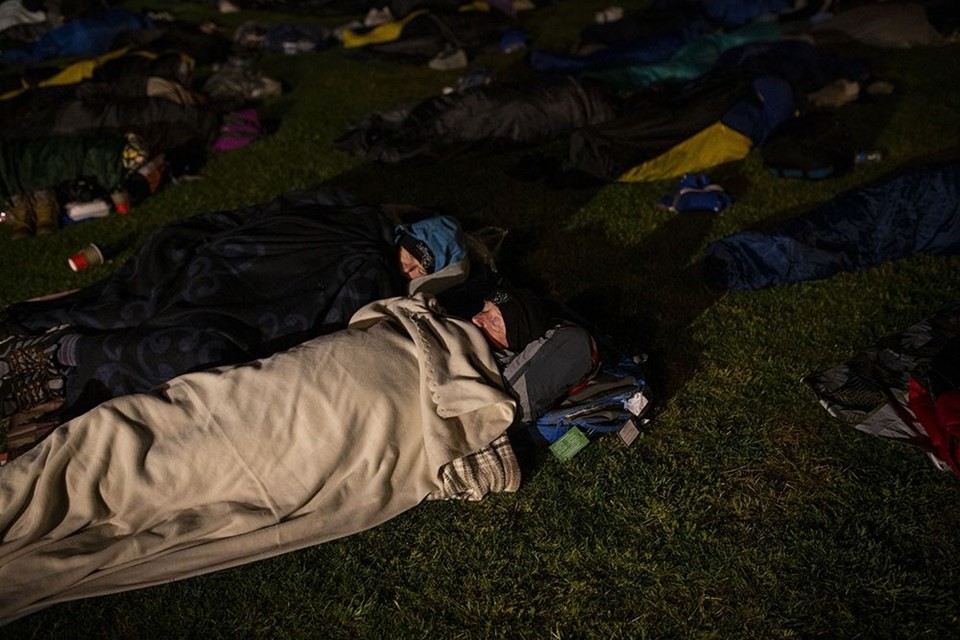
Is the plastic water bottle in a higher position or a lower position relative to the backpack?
lower

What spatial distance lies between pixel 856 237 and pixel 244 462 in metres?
4.45

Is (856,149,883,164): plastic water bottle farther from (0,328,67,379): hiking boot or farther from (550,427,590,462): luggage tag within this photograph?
(0,328,67,379): hiking boot

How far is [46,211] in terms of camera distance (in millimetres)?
5898

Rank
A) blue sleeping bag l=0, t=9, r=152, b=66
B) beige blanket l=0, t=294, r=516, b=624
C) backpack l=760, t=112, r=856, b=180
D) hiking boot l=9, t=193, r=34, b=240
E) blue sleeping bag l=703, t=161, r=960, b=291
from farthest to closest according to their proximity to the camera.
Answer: blue sleeping bag l=0, t=9, r=152, b=66 → backpack l=760, t=112, r=856, b=180 → hiking boot l=9, t=193, r=34, b=240 → blue sleeping bag l=703, t=161, r=960, b=291 → beige blanket l=0, t=294, r=516, b=624

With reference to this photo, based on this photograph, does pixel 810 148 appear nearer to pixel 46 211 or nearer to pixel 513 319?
pixel 513 319

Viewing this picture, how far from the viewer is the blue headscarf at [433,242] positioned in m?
4.37

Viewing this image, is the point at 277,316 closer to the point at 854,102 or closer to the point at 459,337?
the point at 459,337

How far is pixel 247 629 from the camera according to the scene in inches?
118

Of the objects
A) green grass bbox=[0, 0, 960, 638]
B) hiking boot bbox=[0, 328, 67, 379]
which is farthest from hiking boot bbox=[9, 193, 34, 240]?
hiking boot bbox=[0, 328, 67, 379]

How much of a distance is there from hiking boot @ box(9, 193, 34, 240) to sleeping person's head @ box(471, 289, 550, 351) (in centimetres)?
453

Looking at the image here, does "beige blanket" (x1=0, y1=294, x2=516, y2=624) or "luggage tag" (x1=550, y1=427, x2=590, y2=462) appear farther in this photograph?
"luggage tag" (x1=550, y1=427, x2=590, y2=462)

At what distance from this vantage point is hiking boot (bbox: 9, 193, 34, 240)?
5852 mm

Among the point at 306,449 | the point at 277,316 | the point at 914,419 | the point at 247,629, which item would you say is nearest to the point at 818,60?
the point at 914,419

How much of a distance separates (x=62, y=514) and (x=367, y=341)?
61.5 inches
